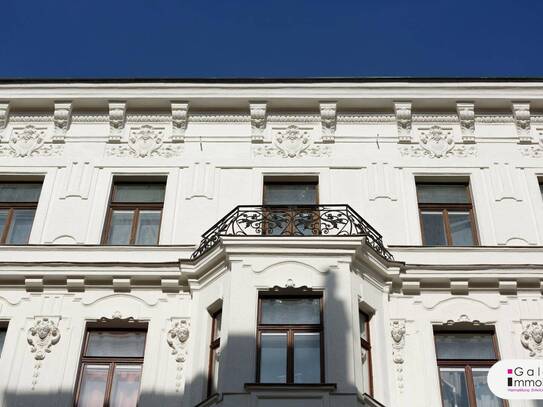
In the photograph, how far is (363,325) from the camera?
1456cm

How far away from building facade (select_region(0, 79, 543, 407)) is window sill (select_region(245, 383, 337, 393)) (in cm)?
2

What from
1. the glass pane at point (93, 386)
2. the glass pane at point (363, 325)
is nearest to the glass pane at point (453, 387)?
the glass pane at point (363, 325)

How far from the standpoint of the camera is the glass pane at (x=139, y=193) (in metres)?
17.2

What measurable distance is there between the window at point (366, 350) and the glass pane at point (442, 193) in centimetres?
349

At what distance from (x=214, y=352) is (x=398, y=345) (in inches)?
126

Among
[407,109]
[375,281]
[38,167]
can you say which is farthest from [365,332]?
[38,167]

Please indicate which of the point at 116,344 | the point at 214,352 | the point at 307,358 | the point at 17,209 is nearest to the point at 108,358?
the point at 116,344

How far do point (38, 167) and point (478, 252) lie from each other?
9237 mm

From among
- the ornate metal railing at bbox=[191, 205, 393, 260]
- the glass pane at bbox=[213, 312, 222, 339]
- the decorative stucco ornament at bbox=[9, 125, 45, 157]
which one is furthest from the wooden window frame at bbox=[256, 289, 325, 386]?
the decorative stucco ornament at bbox=[9, 125, 45, 157]

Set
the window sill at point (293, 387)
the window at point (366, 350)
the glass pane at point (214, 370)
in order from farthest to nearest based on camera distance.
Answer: the window at point (366, 350), the glass pane at point (214, 370), the window sill at point (293, 387)

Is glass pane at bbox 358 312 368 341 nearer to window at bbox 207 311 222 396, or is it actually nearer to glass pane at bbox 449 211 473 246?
window at bbox 207 311 222 396

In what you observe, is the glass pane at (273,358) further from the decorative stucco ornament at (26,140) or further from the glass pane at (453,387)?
the decorative stucco ornament at (26,140)

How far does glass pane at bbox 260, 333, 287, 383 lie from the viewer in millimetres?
13242

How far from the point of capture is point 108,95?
715 inches
